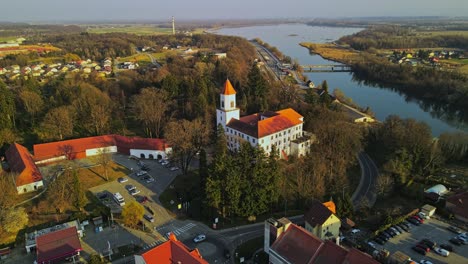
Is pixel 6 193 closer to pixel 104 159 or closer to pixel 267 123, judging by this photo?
pixel 104 159

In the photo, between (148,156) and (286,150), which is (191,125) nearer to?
(148,156)

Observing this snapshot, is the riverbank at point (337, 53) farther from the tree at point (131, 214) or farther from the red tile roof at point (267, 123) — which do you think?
the tree at point (131, 214)

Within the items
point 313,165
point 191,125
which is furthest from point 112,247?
point 313,165

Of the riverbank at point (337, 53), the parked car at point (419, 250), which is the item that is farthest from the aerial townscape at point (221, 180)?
the riverbank at point (337, 53)

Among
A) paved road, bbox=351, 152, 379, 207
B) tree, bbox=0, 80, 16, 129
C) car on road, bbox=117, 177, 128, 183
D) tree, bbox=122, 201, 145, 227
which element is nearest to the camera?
tree, bbox=122, 201, 145, 227

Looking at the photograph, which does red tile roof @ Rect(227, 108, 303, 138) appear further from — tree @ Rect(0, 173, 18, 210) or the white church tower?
tree @ Rect(0, 173, 18, 210)

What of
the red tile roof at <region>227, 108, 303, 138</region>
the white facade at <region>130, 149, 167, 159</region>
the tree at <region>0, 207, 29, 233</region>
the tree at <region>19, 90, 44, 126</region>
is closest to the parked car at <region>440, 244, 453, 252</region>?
the red tile roof at <region>227, 108, 303, 138</region>
